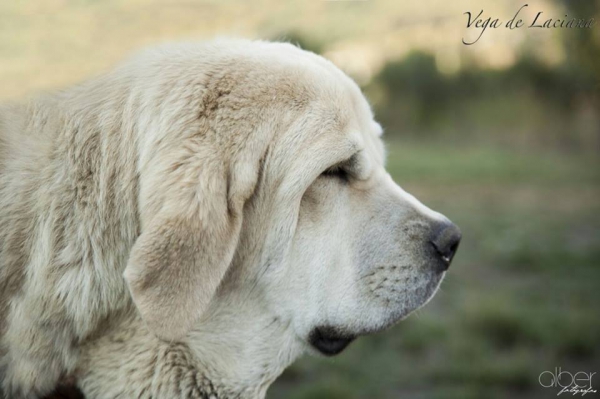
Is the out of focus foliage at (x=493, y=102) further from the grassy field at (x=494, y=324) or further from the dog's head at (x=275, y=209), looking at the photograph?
the dog's head at (x=275, y=209)

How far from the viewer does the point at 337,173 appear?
2.71m

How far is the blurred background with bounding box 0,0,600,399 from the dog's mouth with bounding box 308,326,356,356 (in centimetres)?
142

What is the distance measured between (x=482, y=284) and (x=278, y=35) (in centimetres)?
471

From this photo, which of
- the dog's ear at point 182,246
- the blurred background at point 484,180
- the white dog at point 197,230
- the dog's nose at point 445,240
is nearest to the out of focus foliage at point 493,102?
the blurred background at point 484,180

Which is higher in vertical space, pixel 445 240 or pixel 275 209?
pixel 275 209

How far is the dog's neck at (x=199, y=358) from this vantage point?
8.02 ft

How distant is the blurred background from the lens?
3.72m

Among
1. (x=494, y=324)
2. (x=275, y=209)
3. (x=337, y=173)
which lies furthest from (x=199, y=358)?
(x=494, y=324)

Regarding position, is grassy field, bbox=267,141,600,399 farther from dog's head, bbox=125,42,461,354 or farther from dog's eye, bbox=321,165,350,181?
dog's eye, bbox=321,165,350,181

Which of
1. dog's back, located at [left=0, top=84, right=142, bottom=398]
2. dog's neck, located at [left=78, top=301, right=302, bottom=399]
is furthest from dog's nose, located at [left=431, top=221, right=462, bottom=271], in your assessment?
dog's back, located at [left=0, top=84, right=142, bottom=398]

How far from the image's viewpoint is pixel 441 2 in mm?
19203

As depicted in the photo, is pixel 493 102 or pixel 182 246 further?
pixel 493 102

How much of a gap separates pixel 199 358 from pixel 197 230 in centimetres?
62

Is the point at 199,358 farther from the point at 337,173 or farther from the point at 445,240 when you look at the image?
A: the point at 445,240
